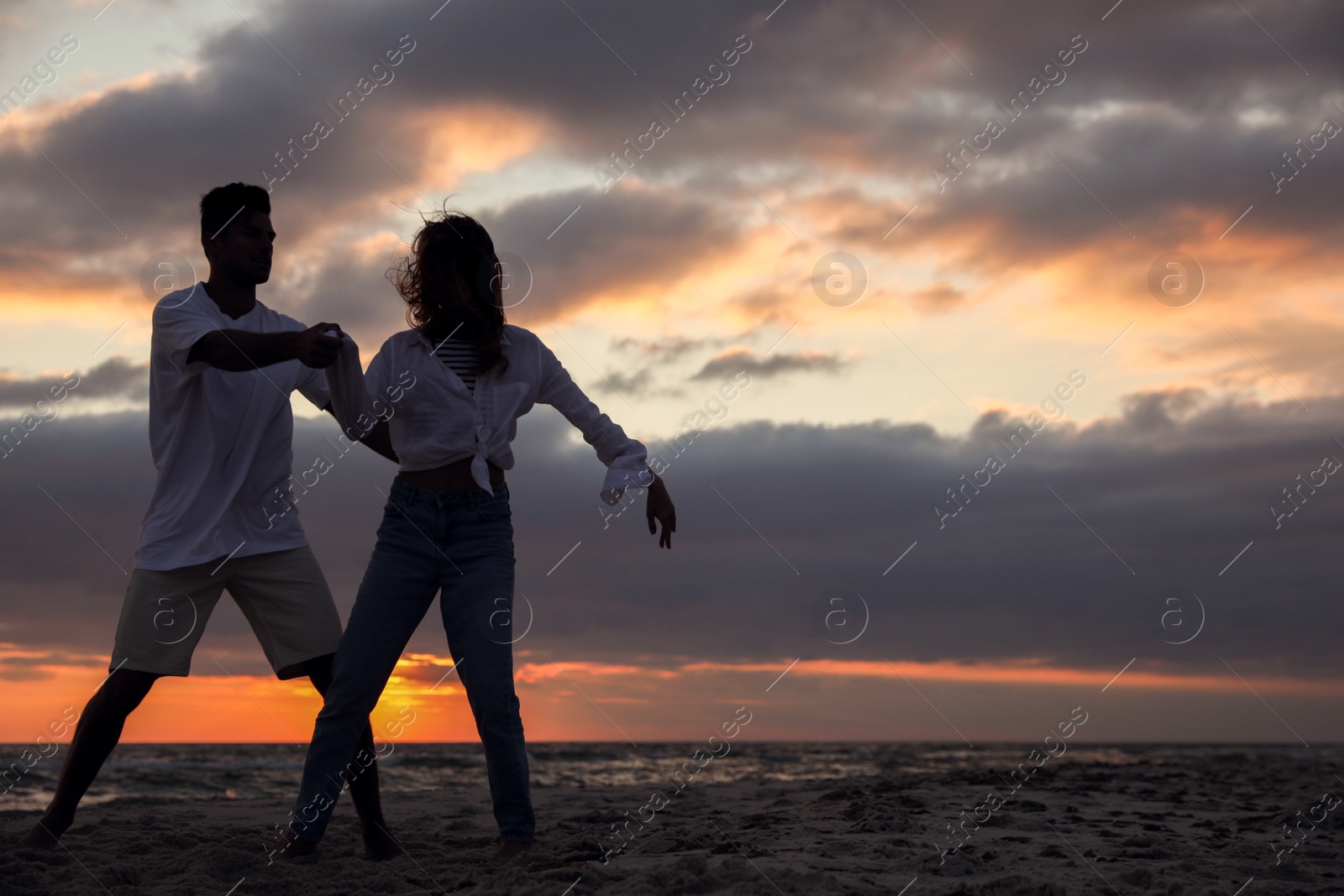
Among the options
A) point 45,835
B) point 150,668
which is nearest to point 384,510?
point 150,668

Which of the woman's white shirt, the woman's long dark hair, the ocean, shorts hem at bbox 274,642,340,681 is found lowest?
the ocean

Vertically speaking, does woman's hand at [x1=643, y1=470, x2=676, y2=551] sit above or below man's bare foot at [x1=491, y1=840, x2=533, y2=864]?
above

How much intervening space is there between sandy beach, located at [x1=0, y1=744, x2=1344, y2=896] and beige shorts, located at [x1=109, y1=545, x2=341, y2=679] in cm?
77

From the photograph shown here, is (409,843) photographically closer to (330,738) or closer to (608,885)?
(330,738)

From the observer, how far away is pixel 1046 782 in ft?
24.8

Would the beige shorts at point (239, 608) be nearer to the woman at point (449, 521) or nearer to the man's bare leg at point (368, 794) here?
the man's bare leg at point (368, 794)

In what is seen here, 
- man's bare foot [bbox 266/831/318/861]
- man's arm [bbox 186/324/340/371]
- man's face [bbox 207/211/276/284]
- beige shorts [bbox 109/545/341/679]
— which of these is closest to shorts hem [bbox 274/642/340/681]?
beige shorts [bbox 109/545/341/679]

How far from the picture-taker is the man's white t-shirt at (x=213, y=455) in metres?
3.71

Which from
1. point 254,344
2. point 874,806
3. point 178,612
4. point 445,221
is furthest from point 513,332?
point 874,806

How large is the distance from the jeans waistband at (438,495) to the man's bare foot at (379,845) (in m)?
1.36

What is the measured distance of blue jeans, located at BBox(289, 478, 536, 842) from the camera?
3551 mm

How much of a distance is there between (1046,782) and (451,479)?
19.3 ft

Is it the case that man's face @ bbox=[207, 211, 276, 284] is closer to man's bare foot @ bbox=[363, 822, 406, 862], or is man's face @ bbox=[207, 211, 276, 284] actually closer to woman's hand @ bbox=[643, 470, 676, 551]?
woman's hand @ bbox=[643, 470, 676, 551]

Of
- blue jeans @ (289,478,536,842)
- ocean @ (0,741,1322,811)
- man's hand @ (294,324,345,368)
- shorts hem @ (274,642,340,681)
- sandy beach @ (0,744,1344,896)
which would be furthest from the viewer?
ocean @ (0,741,1322,811)
